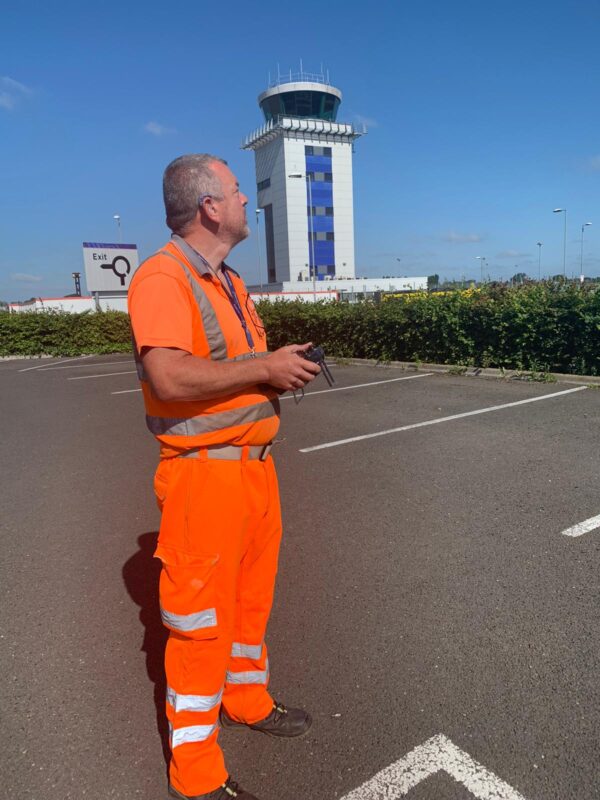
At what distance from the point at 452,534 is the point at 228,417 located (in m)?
2.67

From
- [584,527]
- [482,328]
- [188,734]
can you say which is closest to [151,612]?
[188,734]

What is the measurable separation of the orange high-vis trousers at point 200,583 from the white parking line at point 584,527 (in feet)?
9.18

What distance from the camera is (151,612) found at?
335 cm

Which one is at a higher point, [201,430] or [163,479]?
[201,430]

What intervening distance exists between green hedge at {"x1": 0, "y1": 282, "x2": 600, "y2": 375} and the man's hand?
8.90m

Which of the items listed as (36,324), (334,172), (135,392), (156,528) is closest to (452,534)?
(156,528)

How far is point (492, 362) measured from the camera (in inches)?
438

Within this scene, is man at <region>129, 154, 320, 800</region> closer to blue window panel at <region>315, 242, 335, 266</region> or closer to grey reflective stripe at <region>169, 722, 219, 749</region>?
grey reflective stripe at <region>169, 722, 219, 749</region>

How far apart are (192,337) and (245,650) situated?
125 cm

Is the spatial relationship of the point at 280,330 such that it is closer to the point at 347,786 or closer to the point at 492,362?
the point at 492,362

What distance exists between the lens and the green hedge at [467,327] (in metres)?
9.91

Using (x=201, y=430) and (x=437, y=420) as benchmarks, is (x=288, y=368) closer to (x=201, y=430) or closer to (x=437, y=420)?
(x=201, y=430)

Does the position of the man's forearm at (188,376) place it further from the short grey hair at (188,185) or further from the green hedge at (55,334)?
the green hedge at (55,334)

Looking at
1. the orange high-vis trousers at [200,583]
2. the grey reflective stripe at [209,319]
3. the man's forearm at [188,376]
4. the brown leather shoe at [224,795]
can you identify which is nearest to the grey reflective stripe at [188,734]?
the orange high-vis trousers at [200,583]
